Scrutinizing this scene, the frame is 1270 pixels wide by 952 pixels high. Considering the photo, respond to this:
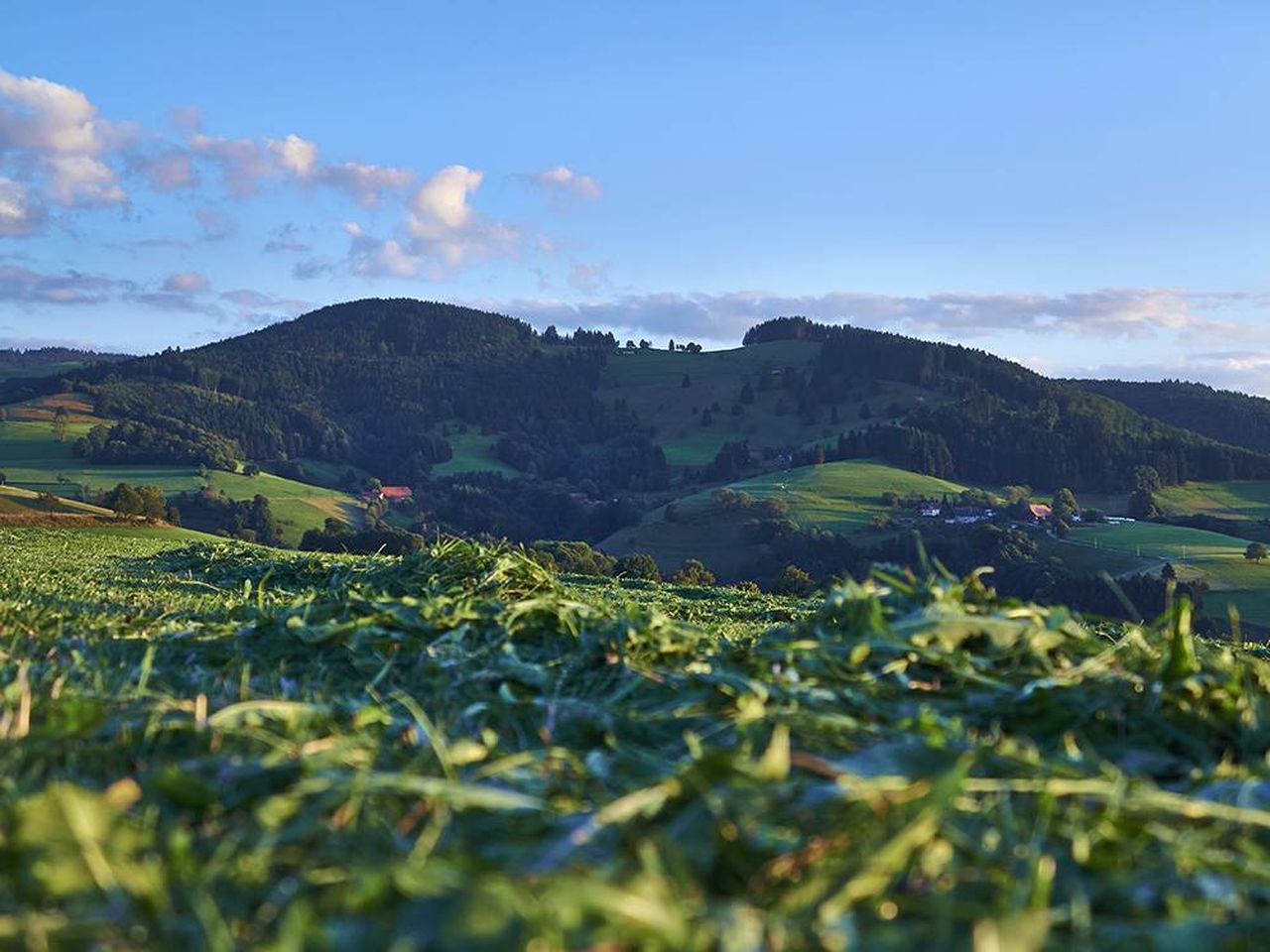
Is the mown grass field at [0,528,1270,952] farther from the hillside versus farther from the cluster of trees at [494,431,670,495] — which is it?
the cluster of trees at [494,431,670,495]

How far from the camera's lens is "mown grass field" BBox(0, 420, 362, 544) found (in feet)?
367

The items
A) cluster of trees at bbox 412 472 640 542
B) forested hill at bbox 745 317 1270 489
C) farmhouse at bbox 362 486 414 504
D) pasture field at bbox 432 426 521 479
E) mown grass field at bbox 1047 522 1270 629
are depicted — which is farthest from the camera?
pasture field at bbox 432 426 521 479

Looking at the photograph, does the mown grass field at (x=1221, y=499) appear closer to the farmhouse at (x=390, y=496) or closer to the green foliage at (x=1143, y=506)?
the green foliage at (x=1143, y=506)

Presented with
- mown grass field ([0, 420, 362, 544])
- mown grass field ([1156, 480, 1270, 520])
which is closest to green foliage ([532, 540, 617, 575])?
mown grass field ([0, 420, 362, 544])

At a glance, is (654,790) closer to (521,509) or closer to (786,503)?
(786,503)

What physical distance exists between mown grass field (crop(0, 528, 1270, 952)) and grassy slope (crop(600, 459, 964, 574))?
354 feet

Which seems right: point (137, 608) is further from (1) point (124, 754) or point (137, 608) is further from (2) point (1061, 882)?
(2) point (1061, 882)

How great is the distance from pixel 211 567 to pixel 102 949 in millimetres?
16317

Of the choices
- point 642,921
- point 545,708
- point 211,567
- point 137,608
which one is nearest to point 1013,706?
point 545,708

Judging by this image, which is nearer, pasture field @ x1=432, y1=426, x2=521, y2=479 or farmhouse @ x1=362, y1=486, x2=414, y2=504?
farmhouse @ x1=362, y1=486, x2=414, y2=504

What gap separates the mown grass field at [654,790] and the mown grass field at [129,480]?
104753mm

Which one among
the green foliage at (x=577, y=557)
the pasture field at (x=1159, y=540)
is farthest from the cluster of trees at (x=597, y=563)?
the pasture field at (x=1159, y=540)

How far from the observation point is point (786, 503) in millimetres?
127438

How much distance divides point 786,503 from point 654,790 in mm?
126782
